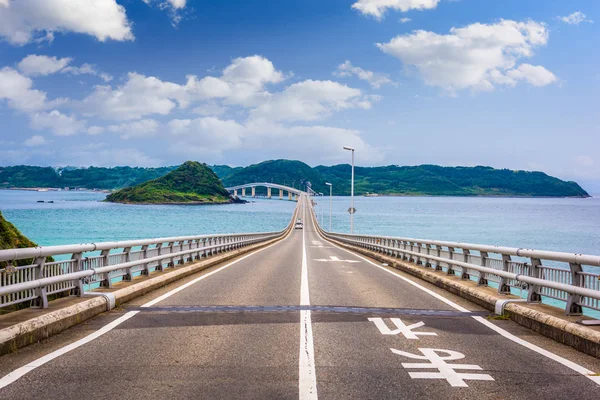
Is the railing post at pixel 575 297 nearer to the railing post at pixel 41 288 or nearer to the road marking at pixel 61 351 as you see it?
the road marking at pixel 61 351

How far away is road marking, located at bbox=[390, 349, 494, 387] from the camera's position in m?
5.90

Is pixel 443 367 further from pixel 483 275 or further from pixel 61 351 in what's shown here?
pixel 483 275

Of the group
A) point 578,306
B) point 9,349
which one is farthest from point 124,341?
point 578,306

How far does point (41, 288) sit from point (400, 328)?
5467 mm

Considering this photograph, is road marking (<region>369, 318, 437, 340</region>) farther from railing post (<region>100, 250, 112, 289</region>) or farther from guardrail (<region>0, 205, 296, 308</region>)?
railing post (<region>100, 250, 112, 289</region>)

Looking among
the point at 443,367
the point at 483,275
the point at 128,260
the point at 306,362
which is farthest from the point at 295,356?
the point at 483,275

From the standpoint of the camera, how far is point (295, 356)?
265 inches

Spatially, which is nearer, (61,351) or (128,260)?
(61,351)

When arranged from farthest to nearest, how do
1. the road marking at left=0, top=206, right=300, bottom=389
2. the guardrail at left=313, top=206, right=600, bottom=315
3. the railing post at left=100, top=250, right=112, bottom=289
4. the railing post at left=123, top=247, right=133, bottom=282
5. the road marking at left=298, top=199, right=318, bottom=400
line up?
the railing post at left=123, top=247, right=133, bottom=282 < the railing post at left=100, top=250, right=112, bottom=289 < the guardrail at left=313, top=206, right=600, bottom=315 < the road marking at left=0, top=206, right=300, bottom=389 < the road marking at left=298, top=199, right=318, bottom=400

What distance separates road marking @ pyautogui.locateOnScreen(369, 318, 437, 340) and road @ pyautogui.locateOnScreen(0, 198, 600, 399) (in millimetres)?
19

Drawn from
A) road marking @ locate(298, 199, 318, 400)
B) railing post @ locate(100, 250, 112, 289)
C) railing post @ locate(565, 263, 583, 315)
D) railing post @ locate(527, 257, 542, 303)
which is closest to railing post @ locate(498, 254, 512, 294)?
railing post @ locate(527, 257, 542, 303)

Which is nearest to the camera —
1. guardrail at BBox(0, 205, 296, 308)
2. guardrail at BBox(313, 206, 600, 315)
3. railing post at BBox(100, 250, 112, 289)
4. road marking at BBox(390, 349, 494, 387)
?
road marking at BBox(390, 349, 494, 387)

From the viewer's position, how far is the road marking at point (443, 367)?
590 cm

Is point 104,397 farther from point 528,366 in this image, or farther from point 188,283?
point 188,283
